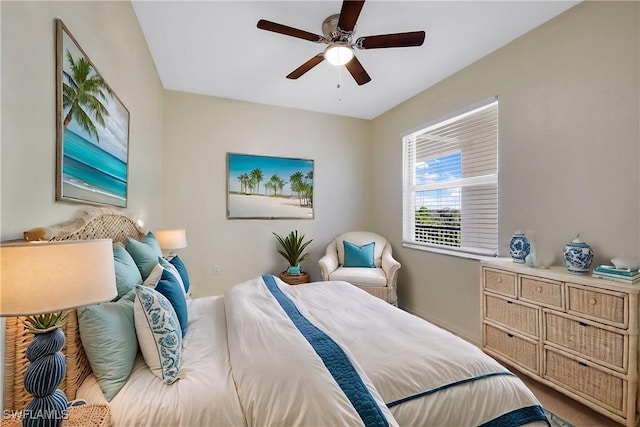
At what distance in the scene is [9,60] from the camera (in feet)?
3.01

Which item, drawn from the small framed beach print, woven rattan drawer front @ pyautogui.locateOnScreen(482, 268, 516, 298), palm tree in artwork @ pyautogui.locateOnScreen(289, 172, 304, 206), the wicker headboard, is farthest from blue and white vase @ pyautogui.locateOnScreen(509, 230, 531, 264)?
the wicker headboard

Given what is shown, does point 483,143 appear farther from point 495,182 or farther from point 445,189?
point 445,189

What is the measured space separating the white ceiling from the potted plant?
1.85 m

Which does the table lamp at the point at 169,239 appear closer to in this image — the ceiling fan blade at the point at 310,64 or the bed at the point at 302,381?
the bed at the point at 302,381

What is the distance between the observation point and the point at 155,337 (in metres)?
1.18

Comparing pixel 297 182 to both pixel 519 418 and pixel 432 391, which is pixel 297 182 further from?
pixel 519 418

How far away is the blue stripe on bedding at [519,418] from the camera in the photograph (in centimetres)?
110

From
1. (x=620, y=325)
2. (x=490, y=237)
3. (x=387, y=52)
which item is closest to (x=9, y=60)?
(x=387, y=52)

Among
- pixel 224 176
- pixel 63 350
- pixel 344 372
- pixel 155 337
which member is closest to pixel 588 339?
pixel 344 372

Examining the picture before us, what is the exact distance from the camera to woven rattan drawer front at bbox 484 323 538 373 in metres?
2.01

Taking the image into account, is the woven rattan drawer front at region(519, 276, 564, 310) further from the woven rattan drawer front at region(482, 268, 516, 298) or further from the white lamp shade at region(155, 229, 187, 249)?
the white lamp shade at region(155, 229, 187, 249)

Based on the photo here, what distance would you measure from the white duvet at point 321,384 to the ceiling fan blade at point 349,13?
180cm

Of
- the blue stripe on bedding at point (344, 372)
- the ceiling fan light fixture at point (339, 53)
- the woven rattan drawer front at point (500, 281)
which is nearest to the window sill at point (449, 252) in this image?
the woven rattan drawer front at point (500, 281)

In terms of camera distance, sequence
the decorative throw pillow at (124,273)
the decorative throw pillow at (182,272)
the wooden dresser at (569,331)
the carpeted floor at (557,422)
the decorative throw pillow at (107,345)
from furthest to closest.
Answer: the decorative throw pillow at (182,272) → the carpeted floor at (557,422) → the wooden dresser at (569,331) → the decorative throw pillow at (124,273) → the decorative throw pillow at (107,345)
